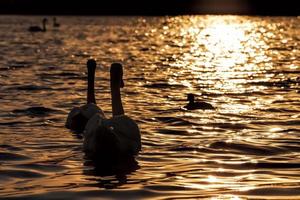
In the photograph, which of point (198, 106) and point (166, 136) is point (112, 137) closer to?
point (166, 136)

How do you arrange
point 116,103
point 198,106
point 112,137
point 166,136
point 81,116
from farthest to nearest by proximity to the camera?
1. point 198,106
2. point 81,116
3. point 166,136
4. point 116,103
5. point 112,137

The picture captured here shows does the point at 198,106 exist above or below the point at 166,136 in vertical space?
above

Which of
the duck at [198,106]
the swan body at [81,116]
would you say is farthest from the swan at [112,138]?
the duck at [198,106]

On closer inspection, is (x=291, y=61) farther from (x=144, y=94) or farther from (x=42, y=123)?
(x=42, y=123)

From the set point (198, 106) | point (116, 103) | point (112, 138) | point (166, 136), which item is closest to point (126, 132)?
point (112, 138)

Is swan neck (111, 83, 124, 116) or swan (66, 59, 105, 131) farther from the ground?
swan neck (111, 83, 124, 116)

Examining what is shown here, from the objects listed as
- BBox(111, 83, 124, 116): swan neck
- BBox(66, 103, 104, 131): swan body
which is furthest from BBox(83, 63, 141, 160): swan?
BBox(66, 103, 104, 131): swan body

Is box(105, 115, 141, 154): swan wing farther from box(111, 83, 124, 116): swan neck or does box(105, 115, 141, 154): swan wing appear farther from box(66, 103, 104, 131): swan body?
box(66, 103, 104, 131): swan body

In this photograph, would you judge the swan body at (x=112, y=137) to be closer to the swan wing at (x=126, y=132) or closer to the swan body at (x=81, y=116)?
the swan wing at (x=126, y=132)

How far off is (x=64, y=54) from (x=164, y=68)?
11.1m

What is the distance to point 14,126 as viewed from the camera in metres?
19.4

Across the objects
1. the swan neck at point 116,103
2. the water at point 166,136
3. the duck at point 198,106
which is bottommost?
the water at point 166,136

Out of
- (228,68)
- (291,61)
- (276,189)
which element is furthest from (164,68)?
(276,189)

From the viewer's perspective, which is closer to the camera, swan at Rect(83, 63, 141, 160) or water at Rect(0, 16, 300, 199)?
water at Rect(0, 16, 300, 199)
